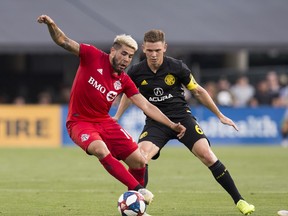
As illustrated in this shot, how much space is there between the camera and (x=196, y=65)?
114 feet

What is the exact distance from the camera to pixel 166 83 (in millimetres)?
11828

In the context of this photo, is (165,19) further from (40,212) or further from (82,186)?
(40,212)

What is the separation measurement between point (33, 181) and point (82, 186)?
121 centimetres

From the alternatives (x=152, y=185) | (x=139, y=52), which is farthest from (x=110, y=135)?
(x=139, y=52)

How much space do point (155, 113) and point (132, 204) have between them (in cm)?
153

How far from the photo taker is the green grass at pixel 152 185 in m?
11.8

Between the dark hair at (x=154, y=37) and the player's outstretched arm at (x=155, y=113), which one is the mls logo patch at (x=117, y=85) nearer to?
the player's outstretched arm at (x=155, y=113)

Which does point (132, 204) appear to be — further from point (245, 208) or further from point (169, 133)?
point (169, 133)

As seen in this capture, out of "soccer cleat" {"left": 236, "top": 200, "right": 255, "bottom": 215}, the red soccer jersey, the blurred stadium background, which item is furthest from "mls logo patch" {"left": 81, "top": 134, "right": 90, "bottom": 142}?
the blurred stadium background

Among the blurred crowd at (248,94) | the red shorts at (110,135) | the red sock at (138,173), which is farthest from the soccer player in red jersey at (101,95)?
the blurred crowd at (248,94)

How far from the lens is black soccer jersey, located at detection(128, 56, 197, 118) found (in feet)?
38.6

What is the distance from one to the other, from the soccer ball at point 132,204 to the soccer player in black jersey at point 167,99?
1.42 metres

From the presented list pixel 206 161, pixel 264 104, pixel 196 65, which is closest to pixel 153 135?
pixel 206 161

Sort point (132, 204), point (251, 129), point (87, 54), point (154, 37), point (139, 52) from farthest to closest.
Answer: point (139, 52) → point (251, 129) → point (154, 37) → point (87, 54) → point (132, 204)
